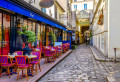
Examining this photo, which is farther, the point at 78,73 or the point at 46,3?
the point at 46,3

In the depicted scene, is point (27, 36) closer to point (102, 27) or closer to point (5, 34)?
point (5, 34)

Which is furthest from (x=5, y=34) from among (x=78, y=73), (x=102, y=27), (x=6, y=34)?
(x=102, y=27)

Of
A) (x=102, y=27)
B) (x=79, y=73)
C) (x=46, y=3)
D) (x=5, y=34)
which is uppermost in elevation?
(x=46, y=3)

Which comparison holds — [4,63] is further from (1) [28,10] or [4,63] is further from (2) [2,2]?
(1) [28,10]

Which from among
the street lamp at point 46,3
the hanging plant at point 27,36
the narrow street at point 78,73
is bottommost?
the narrow street at point 78,73

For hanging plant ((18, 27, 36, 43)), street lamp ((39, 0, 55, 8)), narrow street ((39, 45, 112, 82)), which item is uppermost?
street lamp ((39, 0, 55, 8))

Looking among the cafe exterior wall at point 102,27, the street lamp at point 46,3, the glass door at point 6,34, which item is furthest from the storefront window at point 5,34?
the cafe exterior wall at point 102,27

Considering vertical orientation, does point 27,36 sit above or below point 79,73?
above

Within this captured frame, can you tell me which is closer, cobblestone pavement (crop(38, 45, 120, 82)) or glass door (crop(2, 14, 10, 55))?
cobblestone pavement (crop(38, 45, 120, 82))

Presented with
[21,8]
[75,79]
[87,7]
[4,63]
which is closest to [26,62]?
[4,63]

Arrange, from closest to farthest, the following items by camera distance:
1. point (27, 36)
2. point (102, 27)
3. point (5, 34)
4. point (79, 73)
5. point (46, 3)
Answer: point (27, 36) < point (79, 73) < point (5, 34) < point (46, 3) < point (102, 27)

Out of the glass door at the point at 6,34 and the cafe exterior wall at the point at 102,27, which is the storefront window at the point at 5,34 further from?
the cafe exterior wall at the point at 102,27

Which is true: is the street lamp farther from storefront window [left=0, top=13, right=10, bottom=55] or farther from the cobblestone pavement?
the cobblestone pavement

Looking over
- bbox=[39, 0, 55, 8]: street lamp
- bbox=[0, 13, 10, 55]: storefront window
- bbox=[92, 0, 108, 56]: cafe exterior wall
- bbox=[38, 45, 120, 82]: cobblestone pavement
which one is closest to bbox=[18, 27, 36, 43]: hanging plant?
bbox=[0, 13, 10, 55]: storefront window
